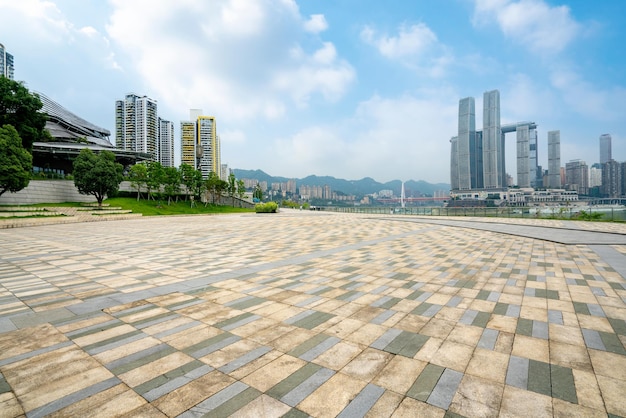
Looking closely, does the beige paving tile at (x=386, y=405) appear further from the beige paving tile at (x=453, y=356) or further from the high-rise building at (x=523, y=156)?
the high-rise building at (x=523, y=156)

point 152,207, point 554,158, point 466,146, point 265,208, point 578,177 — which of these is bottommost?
point 265,208

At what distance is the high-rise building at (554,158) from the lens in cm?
13876

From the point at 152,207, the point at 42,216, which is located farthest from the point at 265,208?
the point at 42,216

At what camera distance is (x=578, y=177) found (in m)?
117

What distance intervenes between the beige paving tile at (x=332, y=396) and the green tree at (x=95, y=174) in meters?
43.2

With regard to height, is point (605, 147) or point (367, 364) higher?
point (605, 147)

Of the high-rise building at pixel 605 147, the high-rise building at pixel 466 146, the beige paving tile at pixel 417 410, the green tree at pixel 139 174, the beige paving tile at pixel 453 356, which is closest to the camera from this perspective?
the beige paving tile at pixel 417 410

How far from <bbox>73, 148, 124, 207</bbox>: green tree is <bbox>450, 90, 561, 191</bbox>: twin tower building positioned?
144 meters

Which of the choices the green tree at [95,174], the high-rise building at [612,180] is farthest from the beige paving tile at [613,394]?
the high-rise building at [612,180]

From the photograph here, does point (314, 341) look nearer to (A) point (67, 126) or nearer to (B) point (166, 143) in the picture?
(A) point (67, 126)

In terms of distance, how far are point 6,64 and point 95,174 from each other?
6343 cm

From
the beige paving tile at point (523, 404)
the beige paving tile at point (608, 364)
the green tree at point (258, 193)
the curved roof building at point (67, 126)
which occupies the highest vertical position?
the curved roof building at point (67, 126)

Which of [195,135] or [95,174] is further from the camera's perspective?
[195,135]

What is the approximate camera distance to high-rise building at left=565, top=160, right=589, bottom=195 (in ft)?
360
